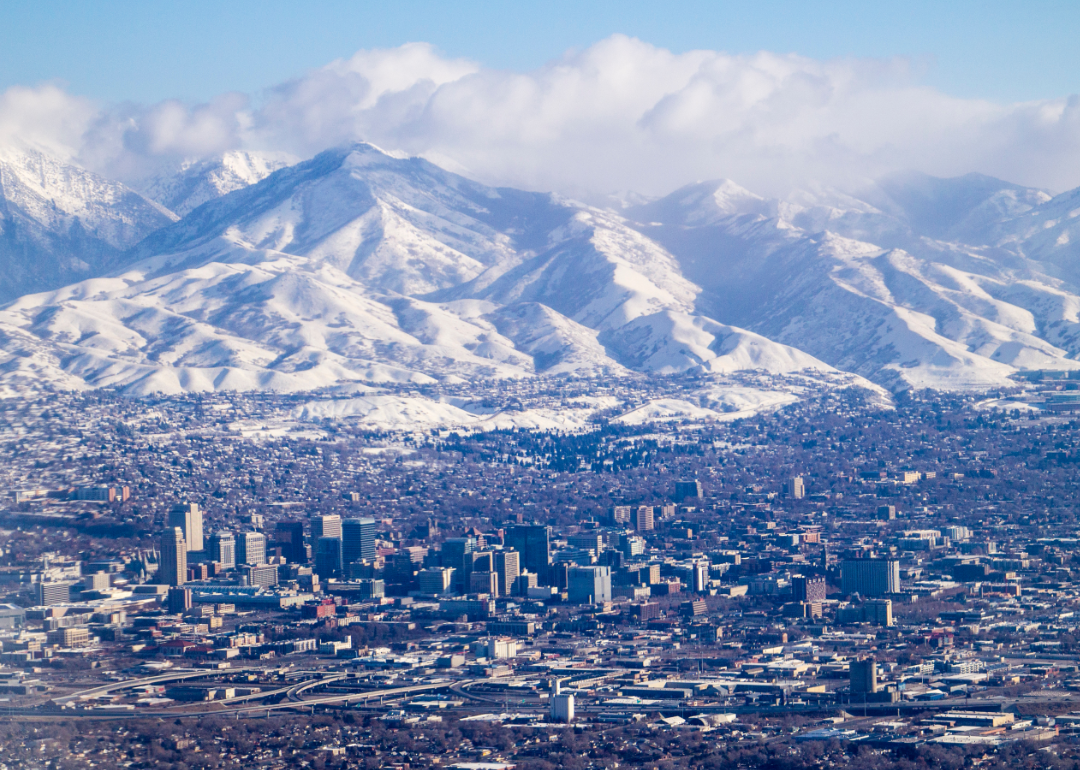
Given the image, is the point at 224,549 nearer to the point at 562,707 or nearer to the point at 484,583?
the point at 484,583

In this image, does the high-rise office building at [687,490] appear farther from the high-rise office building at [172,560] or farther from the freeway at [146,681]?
the freeway at [146,681]

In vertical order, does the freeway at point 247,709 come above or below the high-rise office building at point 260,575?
below

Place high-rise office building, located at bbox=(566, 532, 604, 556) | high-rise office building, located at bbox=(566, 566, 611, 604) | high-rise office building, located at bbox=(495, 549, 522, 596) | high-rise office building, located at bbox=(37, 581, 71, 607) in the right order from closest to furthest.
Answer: high-rise office building, located at bbox=(37, 581, 71, 607) < high-rise office building, located at bbox=(566, 566, 611, 604) < high-rise office building, located at bbox=(495, 549, 522, 596) < high-rise office building, located at bbox=(566, 532, 604, 556)

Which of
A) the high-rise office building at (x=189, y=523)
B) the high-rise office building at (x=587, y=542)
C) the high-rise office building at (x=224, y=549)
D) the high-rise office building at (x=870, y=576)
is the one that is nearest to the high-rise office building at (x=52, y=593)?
the high-rise office building at (x=224, y=549)

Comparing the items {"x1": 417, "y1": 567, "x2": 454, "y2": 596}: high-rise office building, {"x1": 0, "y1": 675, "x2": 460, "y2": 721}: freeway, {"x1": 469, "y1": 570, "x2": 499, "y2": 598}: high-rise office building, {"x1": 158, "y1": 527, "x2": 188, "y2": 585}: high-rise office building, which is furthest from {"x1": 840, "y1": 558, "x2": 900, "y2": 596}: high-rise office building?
{"x1": 158, "y1": 527, "x2": 188, "y2": 585}: high-rise office building

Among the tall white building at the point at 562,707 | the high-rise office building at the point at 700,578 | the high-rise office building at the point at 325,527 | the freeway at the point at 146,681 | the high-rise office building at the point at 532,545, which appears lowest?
the tall white building at the point at 562,707

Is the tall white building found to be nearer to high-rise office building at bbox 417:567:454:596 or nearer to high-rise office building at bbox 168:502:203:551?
high-rise office building at bbox 417:567:454:596

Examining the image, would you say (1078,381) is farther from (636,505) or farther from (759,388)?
(636,505)
